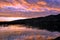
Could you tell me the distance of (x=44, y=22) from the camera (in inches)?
35.0

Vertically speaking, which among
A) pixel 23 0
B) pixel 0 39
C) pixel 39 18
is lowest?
pixel 0 39

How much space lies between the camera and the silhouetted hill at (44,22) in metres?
0.86

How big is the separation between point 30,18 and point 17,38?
0.64 feet

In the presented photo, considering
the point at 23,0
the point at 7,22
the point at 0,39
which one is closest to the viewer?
the point at 0,39

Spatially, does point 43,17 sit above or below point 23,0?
below

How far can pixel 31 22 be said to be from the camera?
2.92 ft

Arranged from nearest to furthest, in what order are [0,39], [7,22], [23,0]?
[0,39] → [7,22] → [23,0]

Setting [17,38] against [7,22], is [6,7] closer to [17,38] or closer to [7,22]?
[7,22]

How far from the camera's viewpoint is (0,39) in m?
0.75

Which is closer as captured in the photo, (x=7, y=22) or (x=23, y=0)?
(x=7, y=22)

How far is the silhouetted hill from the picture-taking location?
2.83 feet

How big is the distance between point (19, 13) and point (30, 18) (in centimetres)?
8

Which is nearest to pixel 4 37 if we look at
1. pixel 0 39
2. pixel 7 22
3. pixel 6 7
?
pixel 0 39

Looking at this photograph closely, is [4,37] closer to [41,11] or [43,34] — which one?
[43,34]
